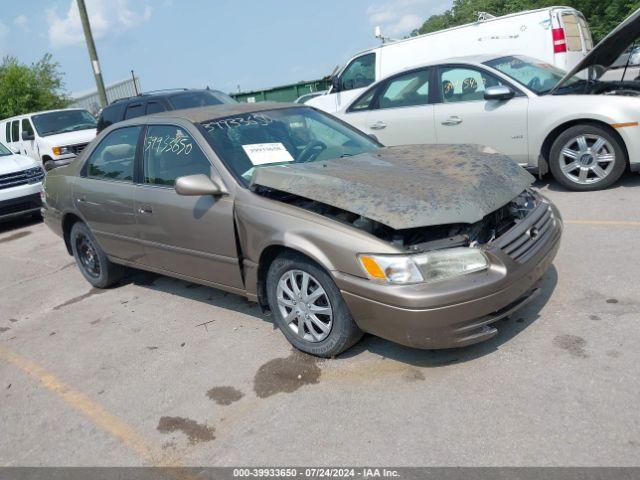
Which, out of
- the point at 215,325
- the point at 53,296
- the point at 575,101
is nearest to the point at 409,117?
the point at 575,101

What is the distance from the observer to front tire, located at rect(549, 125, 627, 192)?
604 cm

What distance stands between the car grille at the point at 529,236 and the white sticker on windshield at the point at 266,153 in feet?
5.43

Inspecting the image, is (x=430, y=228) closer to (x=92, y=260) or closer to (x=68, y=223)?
(x=92, y=260)

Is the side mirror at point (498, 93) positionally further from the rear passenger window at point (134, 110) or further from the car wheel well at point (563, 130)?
the rear passenger window at point (134, 110)

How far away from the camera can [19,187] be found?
952 cm

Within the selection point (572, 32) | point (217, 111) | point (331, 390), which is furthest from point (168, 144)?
point (572, 32)

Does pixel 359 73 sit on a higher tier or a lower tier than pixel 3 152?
higher

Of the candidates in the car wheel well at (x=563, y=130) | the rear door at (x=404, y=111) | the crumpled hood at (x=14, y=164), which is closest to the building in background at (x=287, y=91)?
the crumpled hood at (x=14, y=164)

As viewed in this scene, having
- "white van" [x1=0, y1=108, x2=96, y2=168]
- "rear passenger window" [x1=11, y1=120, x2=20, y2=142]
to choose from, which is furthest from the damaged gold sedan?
"rear passenger window" [x1=11, y1=120, x2=20, y2=142]

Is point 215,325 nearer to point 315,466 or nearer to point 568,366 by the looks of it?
point 315,466

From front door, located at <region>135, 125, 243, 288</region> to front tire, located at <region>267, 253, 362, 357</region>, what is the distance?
418 millimetres

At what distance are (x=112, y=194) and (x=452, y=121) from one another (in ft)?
13.7

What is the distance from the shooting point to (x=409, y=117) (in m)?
7.36

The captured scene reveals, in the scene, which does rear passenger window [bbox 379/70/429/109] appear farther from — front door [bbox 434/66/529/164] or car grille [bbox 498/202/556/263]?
car grille [bbox 498/202/556/263]
